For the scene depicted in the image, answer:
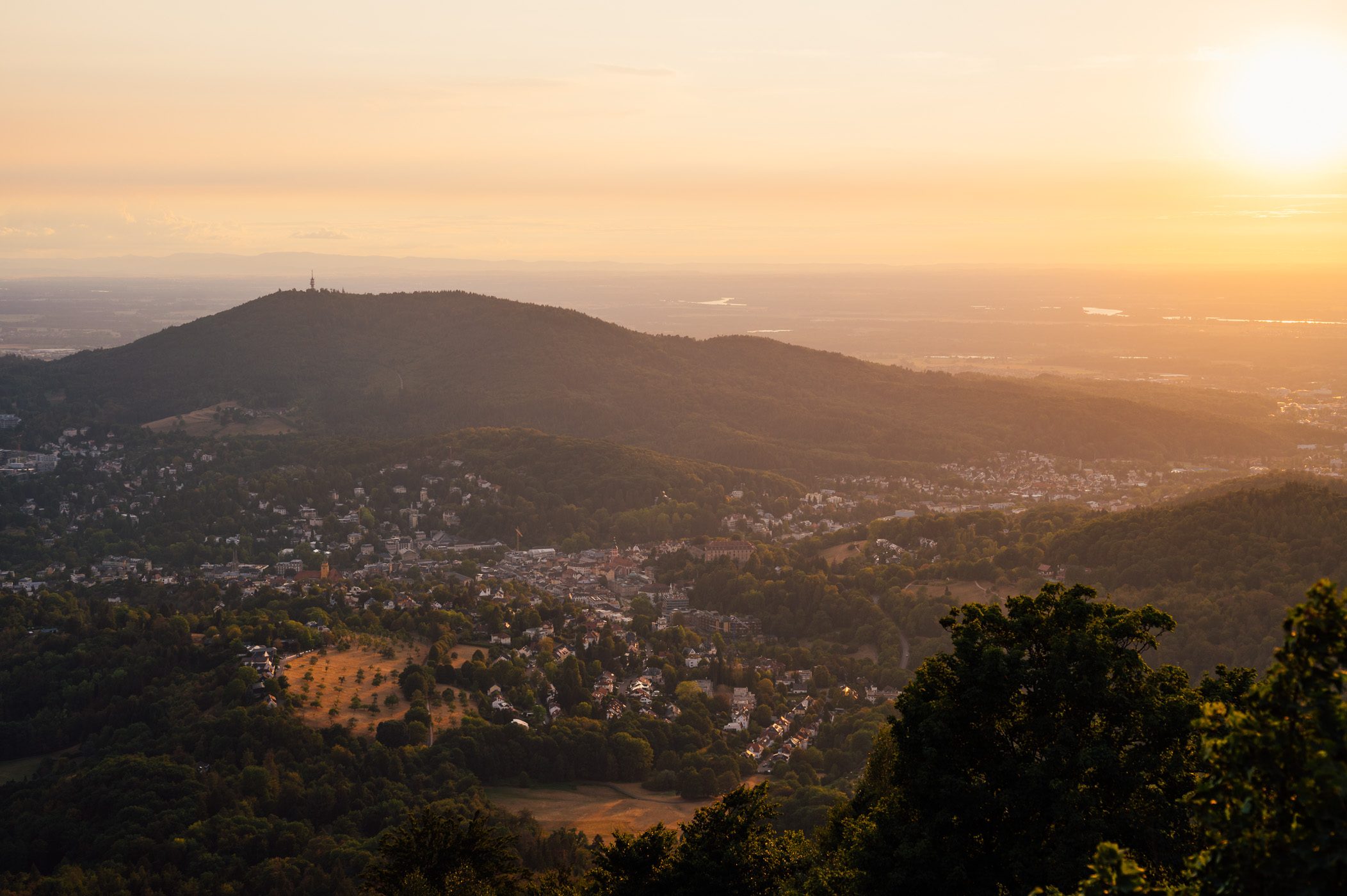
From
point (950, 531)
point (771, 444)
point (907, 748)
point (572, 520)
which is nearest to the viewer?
point (907, 748)

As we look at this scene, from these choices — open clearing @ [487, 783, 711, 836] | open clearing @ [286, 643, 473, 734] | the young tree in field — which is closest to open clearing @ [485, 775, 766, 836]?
open clearing @ [487, 783, 711, 836]

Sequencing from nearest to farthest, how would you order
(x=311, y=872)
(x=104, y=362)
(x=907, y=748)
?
(x=907, y=748)
(x=311, y=872)
(x=104, y=362)

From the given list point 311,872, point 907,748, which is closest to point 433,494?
point 311,872

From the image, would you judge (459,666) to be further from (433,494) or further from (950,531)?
(433,494)

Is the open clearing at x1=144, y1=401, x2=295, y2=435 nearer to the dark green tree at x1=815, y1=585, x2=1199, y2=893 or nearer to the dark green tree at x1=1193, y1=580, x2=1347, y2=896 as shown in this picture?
the dark green tree at x1=815, y1=585, x2=1199, y2=893

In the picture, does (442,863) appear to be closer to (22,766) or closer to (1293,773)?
(1293,773)

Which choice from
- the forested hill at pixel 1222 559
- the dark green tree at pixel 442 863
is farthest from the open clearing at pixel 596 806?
the forested hill at pixel 1222 559

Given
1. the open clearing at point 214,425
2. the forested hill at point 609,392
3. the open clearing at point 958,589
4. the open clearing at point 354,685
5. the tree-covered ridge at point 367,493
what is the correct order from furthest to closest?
the open clearing at point 214,425 → the forested hill at point 609,392 → the tree-covered ridge at point 367,493 → the open clearing at point 958,589 → the open clearing at point 354,685

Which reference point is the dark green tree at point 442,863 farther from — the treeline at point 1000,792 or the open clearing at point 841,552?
the open clearing at point 841,552
